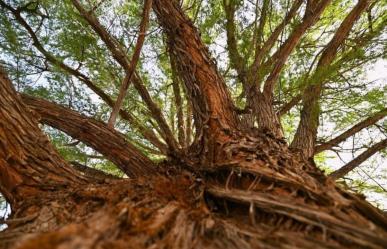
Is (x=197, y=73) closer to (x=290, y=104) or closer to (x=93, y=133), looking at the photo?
(x=93, y=133)

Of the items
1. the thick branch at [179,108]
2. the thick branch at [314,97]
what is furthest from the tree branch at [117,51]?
the thick branch at [314,97]

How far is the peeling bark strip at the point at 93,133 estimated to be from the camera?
1554 millimetres

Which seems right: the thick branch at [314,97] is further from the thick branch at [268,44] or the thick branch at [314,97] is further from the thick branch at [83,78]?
the thick branch at [83,78]

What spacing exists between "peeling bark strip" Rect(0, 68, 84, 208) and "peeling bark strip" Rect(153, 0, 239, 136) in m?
0.48

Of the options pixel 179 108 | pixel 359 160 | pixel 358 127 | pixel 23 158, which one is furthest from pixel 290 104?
pixel 23 158

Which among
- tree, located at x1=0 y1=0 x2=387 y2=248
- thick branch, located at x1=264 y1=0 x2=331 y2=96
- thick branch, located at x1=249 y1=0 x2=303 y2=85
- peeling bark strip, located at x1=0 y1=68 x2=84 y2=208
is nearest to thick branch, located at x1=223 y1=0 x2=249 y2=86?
tree, located at x1=0 y1=0 x2=387 y2=248

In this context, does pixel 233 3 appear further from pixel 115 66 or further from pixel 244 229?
pixel 244 229

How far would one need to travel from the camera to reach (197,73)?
1.41 meters

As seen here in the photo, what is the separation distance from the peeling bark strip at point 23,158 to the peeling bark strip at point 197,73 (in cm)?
48

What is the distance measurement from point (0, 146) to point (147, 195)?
43 centimetres

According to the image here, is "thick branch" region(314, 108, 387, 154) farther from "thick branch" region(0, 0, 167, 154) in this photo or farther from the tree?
"thick branch" region(0, 0, 167, 154)

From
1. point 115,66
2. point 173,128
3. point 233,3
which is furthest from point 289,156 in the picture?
point 173,128

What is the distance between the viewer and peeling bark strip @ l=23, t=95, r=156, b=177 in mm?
1554

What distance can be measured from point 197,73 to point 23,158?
26.7 inches
